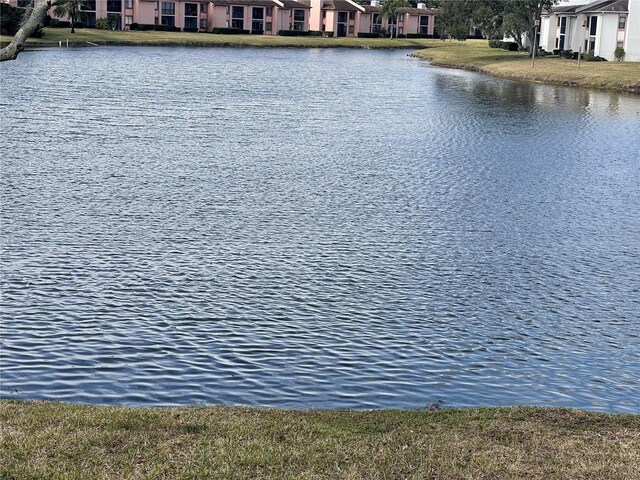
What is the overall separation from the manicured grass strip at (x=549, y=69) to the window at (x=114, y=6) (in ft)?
209

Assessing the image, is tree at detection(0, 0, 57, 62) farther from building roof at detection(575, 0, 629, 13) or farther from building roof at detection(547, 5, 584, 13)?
building roof at detection(547, 5, 584, 13)

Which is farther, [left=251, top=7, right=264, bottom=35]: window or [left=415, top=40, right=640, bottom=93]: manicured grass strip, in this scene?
[left=251, top=7, right=264, bottom=35]: window

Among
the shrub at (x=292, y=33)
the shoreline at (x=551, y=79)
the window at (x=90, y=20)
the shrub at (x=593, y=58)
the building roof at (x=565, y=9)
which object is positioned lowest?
the shoreline at (x=551, y=79)

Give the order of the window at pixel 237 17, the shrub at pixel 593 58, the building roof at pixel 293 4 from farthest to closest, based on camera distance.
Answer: the building roof at pixel 293 4 < the window at pixel 237 17 < the shrub at pixel 593 58

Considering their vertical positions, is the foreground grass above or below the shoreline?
below

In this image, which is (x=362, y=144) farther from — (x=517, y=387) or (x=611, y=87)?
(x=611, y=87)

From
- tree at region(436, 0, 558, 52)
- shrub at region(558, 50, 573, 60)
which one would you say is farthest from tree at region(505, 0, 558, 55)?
shrub at region(558, 50, 573, 60)

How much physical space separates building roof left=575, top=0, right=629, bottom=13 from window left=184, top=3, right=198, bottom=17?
81.4 m

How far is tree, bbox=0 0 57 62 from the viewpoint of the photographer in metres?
12.4

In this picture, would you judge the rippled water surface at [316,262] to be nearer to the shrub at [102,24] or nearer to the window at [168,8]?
the shrub at [102,24]

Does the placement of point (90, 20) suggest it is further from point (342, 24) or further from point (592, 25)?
point (592, 25)

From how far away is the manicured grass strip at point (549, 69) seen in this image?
8956 centimetres

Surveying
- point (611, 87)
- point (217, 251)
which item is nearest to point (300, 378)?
point (217, 251)

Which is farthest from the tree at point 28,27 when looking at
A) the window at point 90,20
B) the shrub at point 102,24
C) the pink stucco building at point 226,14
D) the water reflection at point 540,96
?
the window at point 90,20
